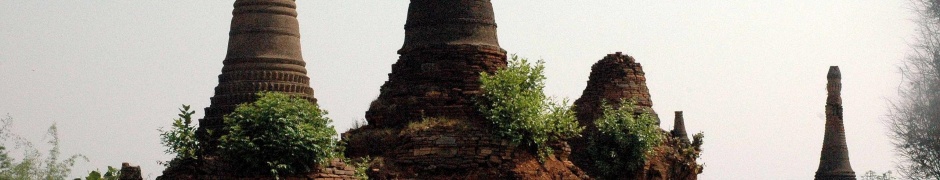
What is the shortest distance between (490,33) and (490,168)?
1930mm

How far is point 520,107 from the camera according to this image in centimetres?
1773

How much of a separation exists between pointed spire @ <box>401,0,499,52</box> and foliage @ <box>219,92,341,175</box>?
8.44ft

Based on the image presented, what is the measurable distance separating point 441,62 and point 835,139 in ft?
60.3

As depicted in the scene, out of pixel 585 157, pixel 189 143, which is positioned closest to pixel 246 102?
pixel 189 143

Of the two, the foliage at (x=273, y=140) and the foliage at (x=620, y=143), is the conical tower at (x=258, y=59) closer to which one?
the foliage at (x=273, y=140)

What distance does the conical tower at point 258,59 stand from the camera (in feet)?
58.7

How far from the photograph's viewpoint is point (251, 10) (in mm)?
18250

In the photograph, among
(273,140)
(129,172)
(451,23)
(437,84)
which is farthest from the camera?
(451,23)

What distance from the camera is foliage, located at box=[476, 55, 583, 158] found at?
694 inches

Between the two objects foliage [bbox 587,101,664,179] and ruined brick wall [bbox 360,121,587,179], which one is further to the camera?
foliage [bbox 587,101,664,179]

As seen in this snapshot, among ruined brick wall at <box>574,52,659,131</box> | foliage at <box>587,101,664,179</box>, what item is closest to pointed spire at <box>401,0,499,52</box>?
foliage at <box>587,101,664,179</box>

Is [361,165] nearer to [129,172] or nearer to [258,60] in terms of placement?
[258,60]

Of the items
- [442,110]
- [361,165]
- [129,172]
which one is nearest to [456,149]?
[442,110]

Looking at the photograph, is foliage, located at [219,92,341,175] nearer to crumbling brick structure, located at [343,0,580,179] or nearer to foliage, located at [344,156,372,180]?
foliage, located at [344,156,372,180]
